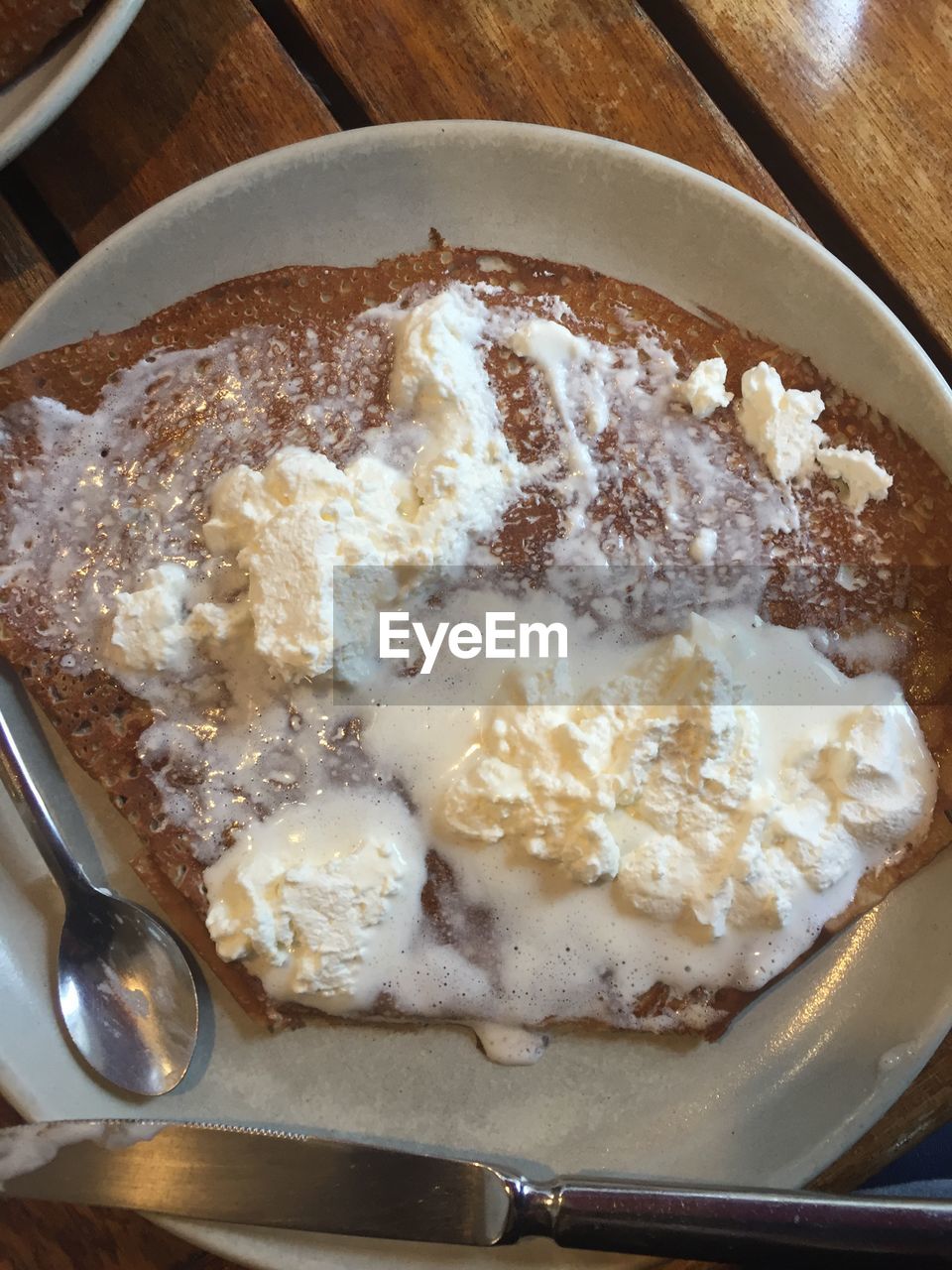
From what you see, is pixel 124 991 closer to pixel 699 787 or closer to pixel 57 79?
pixel 699 787

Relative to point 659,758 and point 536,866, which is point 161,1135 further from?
point 659,758

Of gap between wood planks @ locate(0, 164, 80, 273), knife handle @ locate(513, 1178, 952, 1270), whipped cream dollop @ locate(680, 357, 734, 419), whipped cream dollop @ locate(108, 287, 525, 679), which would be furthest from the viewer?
gap between wood planks @ locate(0, 164, 80, 273)

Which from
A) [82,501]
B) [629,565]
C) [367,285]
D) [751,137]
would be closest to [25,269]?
[82,501]

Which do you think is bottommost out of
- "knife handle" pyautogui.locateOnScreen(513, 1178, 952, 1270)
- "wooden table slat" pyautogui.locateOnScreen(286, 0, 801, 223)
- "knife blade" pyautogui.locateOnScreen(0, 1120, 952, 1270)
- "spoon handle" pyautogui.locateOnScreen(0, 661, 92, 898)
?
"knife handle" pyautogui.locateOnScreen(513, 1178, 952, 1270)

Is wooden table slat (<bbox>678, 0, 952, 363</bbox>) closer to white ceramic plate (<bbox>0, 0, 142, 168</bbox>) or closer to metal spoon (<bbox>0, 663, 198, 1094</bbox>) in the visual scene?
white ceramic plate (<bbox>0, 0, 142, 168</bbox>)

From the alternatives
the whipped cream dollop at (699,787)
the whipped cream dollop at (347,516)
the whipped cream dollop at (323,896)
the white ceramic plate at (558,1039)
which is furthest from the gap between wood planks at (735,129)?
the whipped cream dollop at (323,896)

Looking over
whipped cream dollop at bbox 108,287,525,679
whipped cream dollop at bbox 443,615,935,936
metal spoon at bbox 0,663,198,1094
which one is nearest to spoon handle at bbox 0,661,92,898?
metal spoon at bbox 0,663,198,1094

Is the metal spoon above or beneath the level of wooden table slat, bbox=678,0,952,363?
beneath
